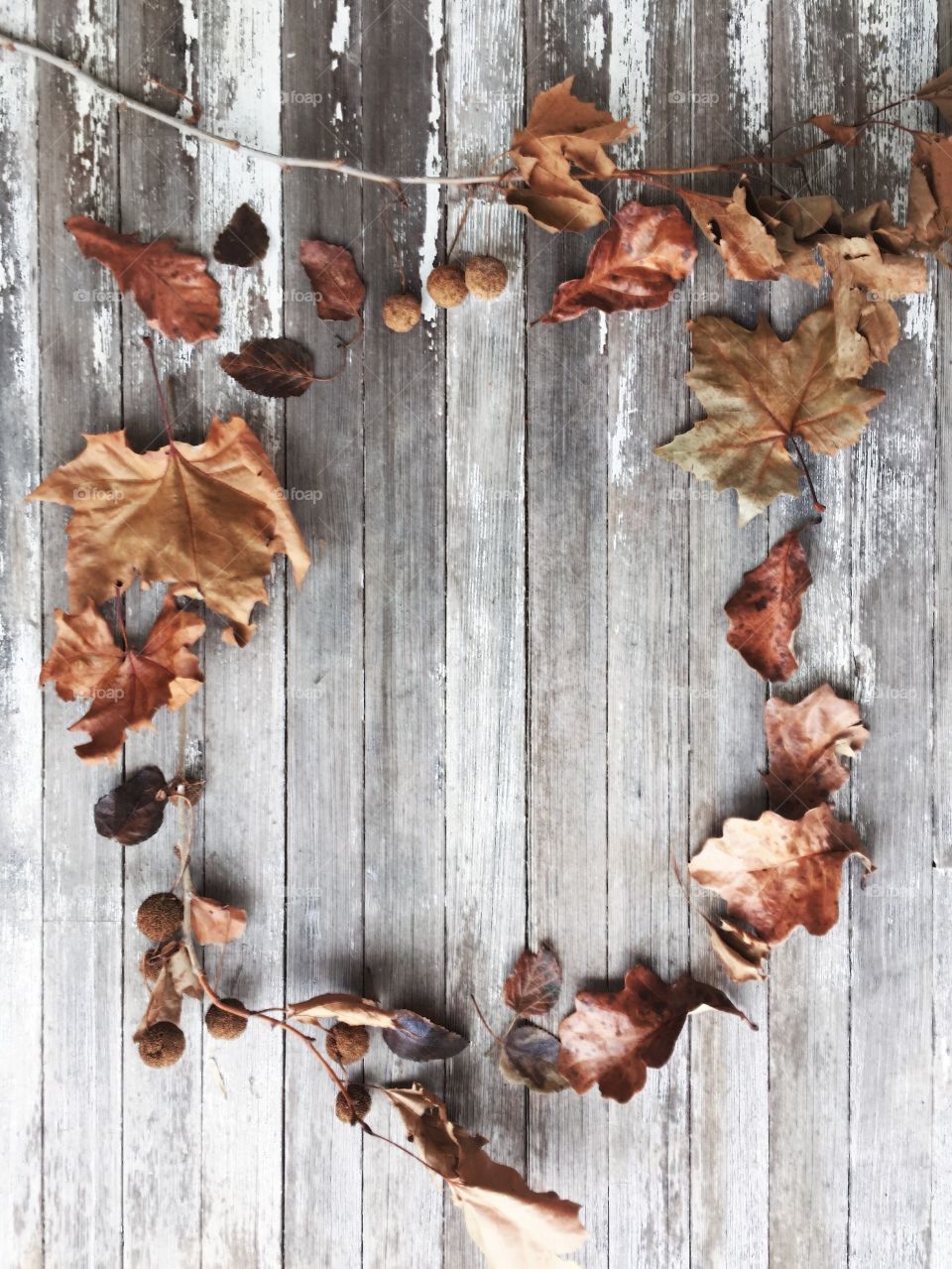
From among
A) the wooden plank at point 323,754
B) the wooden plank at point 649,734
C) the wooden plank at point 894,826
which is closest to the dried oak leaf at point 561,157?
the wooden plank at point 649,734

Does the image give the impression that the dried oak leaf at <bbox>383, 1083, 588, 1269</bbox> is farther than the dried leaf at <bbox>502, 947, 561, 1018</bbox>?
No

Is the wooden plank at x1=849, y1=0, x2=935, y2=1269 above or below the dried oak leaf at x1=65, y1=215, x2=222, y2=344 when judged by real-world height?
below

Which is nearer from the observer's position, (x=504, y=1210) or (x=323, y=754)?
(x=504, y=1210)

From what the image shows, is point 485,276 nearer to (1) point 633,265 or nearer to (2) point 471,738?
(1) point 633,265

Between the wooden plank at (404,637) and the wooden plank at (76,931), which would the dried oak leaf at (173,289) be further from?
the wooden plank at (404,637)

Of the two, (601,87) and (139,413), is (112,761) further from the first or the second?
(601,87)

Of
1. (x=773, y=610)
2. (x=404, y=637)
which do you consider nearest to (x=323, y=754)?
(x=404, y=637)

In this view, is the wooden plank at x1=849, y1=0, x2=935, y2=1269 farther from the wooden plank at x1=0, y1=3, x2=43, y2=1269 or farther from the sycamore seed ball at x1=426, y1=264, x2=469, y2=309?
the wooden plank at x1=0, y1=3, x2=43, y2=1269

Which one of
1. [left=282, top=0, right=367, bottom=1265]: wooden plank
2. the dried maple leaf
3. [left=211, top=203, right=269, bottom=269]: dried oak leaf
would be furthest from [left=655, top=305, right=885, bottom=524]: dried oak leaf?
the dried maple leaf
